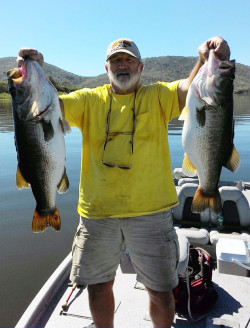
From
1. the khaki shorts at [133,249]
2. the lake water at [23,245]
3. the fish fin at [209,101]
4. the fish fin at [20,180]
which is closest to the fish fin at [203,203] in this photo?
the khaki shorts at [133,249]

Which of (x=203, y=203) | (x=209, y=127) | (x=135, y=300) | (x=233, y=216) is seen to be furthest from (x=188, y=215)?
(x=209, y=127)

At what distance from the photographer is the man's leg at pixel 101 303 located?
128 inches

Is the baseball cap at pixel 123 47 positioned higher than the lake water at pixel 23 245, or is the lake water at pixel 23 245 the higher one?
the baseball cap at pixel 123 47

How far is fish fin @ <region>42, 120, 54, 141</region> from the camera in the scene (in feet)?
9.55

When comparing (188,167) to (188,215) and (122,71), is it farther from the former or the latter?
(188,215)

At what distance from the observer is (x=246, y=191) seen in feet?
26.6

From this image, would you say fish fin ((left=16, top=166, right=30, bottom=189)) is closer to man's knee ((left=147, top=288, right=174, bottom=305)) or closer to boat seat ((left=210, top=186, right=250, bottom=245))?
man's knee ((left=147, top=288, right=174, bottom=305))

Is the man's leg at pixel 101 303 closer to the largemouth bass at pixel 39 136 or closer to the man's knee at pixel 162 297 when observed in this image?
the man's knee at pixel 162 297

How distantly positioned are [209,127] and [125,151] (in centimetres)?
79

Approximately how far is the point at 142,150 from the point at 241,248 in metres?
2.06

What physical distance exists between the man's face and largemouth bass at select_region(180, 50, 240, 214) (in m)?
0.68

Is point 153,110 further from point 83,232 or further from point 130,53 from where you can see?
point 83,232

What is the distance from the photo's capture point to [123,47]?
11.0 ft

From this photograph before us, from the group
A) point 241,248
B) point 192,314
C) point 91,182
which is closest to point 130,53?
point 91,182
